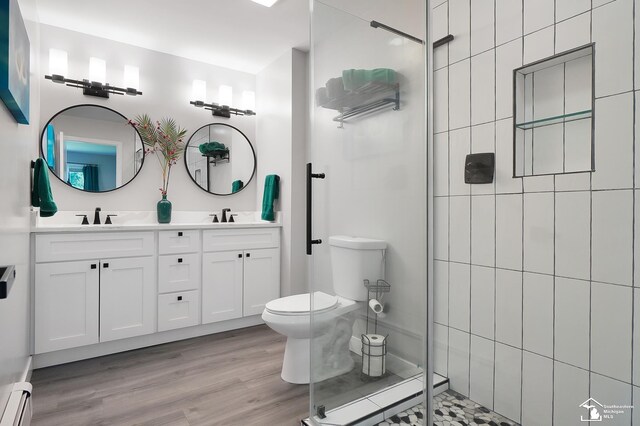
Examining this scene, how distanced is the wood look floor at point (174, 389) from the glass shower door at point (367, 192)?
1.35 ft

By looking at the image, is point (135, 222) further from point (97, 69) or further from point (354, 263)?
point (354, 263)

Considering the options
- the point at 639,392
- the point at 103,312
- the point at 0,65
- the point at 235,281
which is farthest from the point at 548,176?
the point at 103,312

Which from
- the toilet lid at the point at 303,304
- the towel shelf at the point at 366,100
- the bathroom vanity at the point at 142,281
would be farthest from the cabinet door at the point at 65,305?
the towel shelf at the point at 366,100

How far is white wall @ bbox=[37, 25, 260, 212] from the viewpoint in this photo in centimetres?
263

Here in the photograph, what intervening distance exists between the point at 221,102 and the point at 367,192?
2.38 metres

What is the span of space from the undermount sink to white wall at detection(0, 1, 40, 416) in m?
0.48

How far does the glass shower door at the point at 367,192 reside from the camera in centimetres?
150

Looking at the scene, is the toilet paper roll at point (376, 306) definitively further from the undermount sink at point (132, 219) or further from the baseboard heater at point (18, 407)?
the undermount sink at point (132, 219)

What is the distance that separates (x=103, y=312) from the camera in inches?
90.2

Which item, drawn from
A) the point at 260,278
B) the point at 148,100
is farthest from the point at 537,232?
the point at 148,100

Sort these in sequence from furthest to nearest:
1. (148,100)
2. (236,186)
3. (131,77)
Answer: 1. (236,186)
2. (148,100)
3. (131,77)

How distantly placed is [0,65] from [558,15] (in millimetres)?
1871

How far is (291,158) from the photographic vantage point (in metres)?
3.04

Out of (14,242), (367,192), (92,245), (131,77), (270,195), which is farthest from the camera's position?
(270,195)
